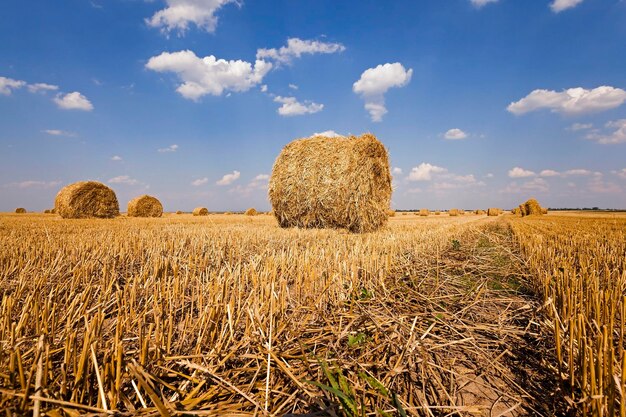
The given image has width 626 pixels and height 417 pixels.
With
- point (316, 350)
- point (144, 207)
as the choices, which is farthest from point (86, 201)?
point (316, 350)

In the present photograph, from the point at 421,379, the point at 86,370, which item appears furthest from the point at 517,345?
the point at 86,370

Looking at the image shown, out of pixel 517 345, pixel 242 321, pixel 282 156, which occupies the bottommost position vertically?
pixel 517 345

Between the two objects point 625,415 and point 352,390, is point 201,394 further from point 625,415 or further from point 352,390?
point 625,415

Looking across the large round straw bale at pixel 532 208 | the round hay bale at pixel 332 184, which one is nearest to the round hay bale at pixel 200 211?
the round hay bale at pixel 332 184

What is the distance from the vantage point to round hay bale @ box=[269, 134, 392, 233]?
9.34 meters

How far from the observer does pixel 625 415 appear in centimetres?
103

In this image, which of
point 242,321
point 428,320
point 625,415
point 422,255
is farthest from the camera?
point 422,255

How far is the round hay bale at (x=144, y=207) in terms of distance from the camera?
17.9m

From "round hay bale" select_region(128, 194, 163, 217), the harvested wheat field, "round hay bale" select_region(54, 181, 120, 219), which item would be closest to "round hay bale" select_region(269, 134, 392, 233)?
the harvested wheat field

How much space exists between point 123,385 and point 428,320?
6.16 ft

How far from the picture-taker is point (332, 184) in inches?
372

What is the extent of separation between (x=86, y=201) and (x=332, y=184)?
12360 mm

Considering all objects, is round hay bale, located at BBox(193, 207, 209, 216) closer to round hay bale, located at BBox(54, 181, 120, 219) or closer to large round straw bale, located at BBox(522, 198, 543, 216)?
round hay bale, located at BBox(54, 181, 120, 219)

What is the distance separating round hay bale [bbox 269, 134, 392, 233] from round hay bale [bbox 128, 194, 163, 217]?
10.9 metres
